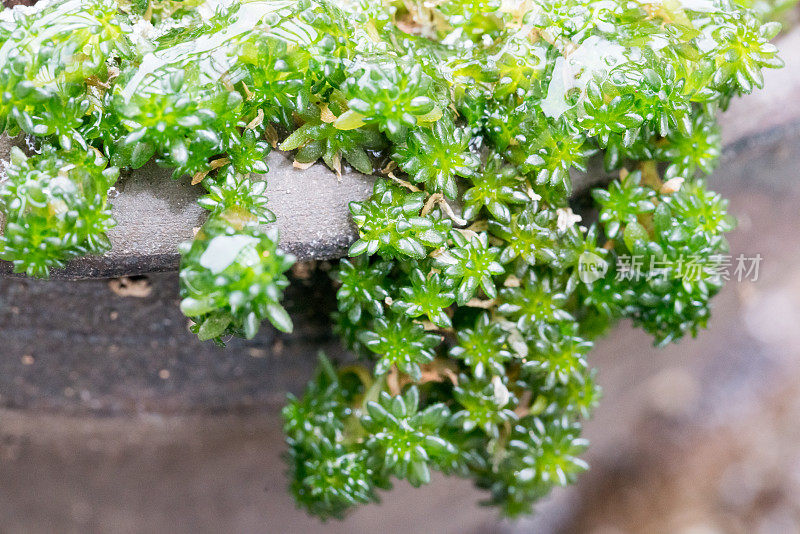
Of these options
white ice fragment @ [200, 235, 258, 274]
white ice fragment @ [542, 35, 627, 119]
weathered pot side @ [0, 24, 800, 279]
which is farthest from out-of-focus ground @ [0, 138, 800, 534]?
white ice fragment @ [542, 35, 627, 119]

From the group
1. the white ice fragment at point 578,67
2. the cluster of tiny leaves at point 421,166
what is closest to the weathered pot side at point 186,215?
the cluster of tiny leaves at point 421,166

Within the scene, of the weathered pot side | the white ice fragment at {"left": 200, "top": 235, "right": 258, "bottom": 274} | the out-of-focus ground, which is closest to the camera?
the white ice fragment at {"left": 200, "top": 235, "right": 258, "bottom": 274}

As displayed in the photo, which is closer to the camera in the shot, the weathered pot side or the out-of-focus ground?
the weathered pot side

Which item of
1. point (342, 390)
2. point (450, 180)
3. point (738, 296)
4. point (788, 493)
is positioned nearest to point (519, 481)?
point (342, 390)

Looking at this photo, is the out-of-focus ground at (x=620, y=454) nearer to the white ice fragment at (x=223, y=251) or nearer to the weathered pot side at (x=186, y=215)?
the weathered pot side at (x=186, y=215)

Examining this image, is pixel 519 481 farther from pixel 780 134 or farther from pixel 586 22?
pixel 780 134

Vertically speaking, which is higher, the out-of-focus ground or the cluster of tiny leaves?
the cluster of tiny leaves

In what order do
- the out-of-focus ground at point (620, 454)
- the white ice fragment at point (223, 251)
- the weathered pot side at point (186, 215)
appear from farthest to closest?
the out-of-focus ground at point (620, 454) < the weathered pot side at point (186, 215) < the white ice fragment at point (223, 251)

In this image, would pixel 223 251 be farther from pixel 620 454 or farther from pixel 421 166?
pixel 620 454

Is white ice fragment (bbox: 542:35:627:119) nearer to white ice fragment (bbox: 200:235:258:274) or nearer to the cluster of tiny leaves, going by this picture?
the cluster of tiny leaves
